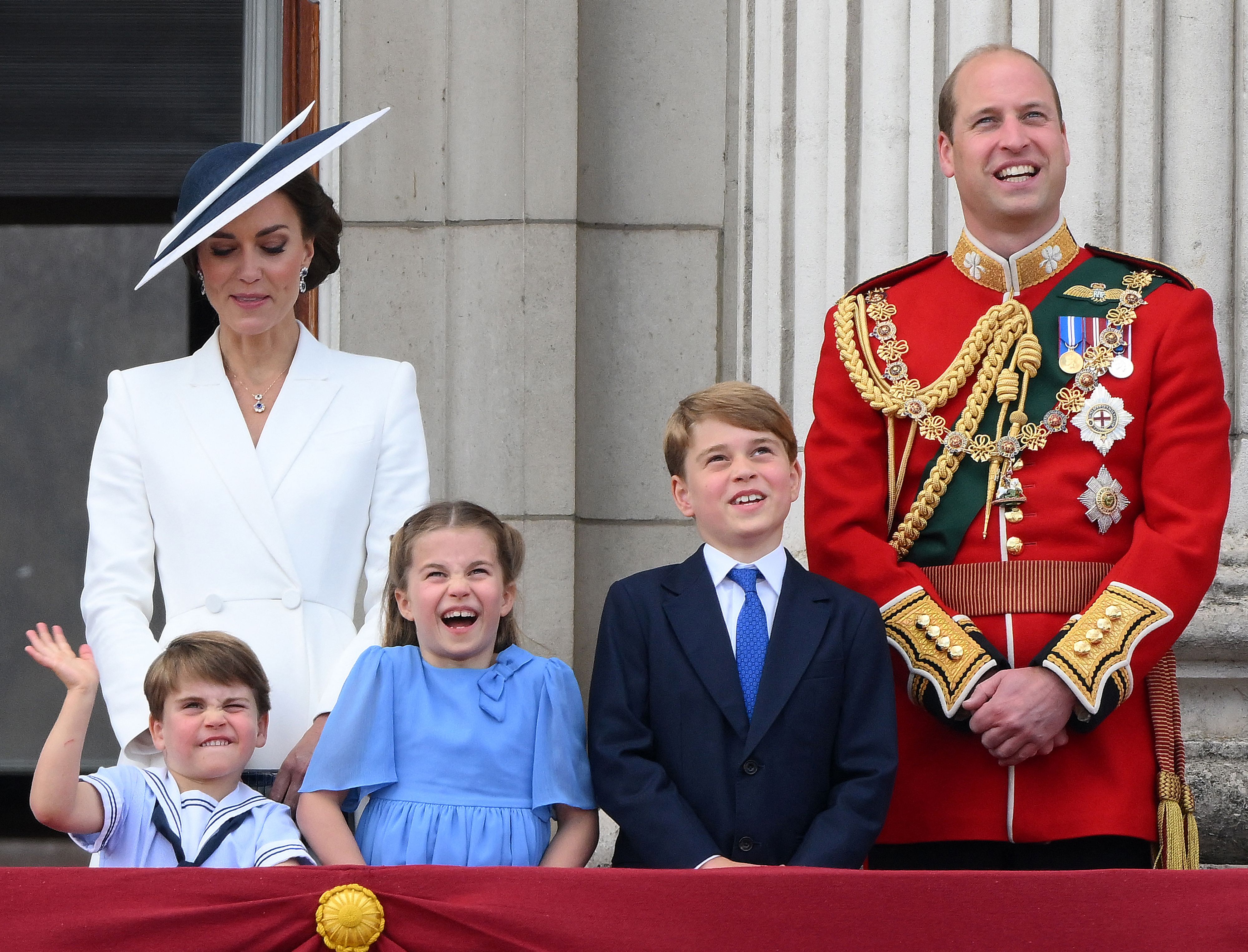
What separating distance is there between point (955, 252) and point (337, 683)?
1320 mm

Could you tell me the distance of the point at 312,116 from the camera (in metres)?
4.96

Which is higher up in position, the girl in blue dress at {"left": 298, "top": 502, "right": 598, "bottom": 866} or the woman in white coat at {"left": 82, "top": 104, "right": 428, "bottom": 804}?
the woman in white coat at {"left": 82, "top": 104, "right": 428, "bottom": 804}

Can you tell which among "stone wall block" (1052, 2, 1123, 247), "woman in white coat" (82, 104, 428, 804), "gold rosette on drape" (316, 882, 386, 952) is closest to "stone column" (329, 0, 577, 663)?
"stone wall block" (1052, 2, 1123, 247)

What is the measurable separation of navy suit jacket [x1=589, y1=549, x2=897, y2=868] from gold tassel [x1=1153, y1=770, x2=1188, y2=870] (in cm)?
47

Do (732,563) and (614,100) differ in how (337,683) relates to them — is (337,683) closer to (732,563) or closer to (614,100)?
(732,563)

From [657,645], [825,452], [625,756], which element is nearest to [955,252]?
[825,452]

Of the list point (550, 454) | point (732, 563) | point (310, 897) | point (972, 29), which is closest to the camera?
point (310, 897)

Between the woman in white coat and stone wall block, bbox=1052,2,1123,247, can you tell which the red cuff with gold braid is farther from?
stone wall block, bbox=1052,2,1123,247

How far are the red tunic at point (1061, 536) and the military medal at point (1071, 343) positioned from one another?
0.02 meters

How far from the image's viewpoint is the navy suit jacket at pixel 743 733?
8.34 feet

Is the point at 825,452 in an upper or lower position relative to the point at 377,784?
upper

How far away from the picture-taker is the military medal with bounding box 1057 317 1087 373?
2.84 metres

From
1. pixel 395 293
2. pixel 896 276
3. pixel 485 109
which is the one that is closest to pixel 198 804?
pixel 896 276

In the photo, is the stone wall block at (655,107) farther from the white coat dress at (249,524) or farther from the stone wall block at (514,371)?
the white coat dress at (249,524)
